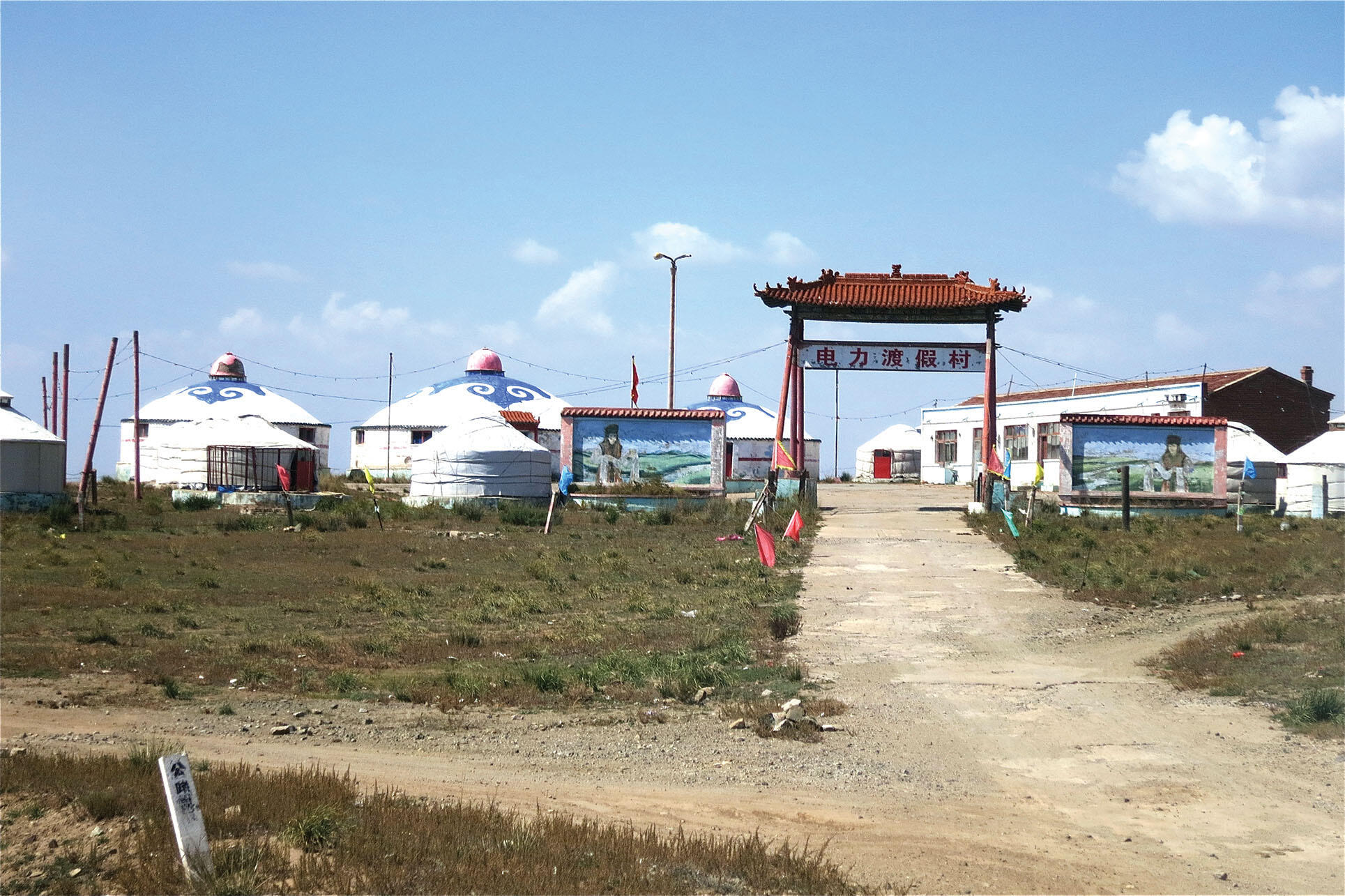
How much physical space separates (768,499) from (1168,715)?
1695 centimetres

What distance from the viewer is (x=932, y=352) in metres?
29.9

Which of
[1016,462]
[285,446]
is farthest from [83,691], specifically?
[1016,462]

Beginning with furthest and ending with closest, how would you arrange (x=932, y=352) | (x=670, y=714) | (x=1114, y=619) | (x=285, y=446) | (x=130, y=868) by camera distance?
(x=285, y=446), (x=932, y=352), (x=1114, y=619), (x=670, y=714), (x=130, y=868)

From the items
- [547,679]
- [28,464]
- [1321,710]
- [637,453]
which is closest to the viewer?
[1321,710]

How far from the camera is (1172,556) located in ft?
67.1

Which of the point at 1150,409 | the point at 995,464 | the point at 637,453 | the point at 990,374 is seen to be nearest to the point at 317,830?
the point at 995,464

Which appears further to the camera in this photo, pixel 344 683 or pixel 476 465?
pixel 476 465

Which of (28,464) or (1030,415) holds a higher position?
(1030,415)

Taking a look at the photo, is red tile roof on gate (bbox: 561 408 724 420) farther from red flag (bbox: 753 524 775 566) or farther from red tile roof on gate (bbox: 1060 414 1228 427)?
red flag (bbox: 753 524 775 566)

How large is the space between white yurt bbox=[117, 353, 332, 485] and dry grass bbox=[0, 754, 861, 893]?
4722cm

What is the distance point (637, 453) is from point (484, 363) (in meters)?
26.6

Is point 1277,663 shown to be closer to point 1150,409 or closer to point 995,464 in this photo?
point 995,464

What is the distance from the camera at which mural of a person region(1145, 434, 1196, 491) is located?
31641 millimetres

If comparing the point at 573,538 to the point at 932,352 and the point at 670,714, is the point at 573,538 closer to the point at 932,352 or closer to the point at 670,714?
the point at 932,352
